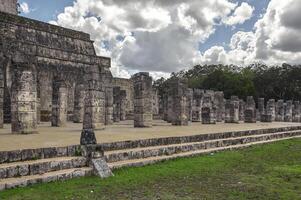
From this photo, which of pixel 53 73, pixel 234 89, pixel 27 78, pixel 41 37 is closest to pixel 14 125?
pixel 27 78

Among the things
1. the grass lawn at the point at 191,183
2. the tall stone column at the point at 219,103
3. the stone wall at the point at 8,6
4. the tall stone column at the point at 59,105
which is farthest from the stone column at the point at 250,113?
the stone wall at the point at 8,6

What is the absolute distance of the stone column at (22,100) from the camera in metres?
11.5

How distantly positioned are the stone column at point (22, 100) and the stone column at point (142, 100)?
5185mm

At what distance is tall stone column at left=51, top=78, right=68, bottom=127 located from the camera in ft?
52.1

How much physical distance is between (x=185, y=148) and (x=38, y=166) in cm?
453

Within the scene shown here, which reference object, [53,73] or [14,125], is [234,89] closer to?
[53,73]

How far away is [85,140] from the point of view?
7945 millimetres

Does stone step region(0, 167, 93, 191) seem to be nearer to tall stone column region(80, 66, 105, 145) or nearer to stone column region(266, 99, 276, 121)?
tall stone column region(80, 66, 105, 145)

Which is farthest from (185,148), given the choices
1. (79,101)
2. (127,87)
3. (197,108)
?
(127,87)

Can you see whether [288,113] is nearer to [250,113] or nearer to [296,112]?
[296,112]

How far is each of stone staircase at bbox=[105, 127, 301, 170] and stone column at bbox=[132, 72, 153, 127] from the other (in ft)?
12.8

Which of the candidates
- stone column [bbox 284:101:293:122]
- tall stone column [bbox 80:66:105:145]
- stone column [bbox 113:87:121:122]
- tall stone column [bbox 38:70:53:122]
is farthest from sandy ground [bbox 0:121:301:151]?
stone column [bbox 284:101:293:122]

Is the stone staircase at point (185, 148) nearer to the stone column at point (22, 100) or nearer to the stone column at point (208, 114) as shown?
the stone column at point (22, 100)

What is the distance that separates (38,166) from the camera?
6910mm
